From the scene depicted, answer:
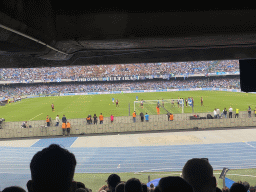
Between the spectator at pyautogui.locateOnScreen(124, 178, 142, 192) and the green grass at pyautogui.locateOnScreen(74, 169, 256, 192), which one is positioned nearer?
the spectator at pyautogui.locateOnScreen(124, 178, 142, 192)

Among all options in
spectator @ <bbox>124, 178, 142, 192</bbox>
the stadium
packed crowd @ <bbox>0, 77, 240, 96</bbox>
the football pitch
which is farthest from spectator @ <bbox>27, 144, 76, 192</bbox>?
packed crowd @ <bbox>0, 77, 240, 96</bbox>

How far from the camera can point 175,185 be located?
1570mm

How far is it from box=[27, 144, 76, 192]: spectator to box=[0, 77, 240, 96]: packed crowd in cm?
6597

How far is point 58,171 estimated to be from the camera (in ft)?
5.22

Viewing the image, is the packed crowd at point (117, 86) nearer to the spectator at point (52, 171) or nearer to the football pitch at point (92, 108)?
the football pitch at point (92, 108)

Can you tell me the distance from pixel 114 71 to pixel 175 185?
73954mm

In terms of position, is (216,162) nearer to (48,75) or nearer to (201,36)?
(201,36)

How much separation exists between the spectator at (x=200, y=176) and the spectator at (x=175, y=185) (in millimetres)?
411

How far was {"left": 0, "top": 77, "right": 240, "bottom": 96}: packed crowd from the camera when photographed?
219ft

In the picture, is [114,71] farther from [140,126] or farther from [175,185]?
[175,185]

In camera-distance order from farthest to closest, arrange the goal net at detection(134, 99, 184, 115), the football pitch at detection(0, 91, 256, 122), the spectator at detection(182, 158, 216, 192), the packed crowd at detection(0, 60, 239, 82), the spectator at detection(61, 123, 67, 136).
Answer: the packed crowd at detection(0, 60, 239, 82) → the football pitch at detection(0, 91, 256, 122) → the goal net at detection(134, 99, 184, 115) → the spectator at detection(61, 123, 67, 136) → the spectator at detection(182, 158, 216, 192)

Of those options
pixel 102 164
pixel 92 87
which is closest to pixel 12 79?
pixel 92 87

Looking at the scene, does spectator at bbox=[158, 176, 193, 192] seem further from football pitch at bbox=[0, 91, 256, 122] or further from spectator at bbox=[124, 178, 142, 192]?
football pitch at bbox=[0, 91, 256, 122]

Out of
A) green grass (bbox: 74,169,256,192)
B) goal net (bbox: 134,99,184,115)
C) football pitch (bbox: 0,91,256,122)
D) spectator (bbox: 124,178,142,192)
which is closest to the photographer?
spectator (bbox: 124,178,142,192)
